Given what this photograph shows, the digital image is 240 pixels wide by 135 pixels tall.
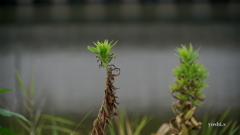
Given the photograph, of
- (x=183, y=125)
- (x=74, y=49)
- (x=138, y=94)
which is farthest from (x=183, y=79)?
(x=74, y=49)

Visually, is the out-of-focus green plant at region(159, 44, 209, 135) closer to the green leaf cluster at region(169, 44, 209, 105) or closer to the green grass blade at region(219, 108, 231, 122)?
the green leaf cluster at region(169, 44, 209, 105)

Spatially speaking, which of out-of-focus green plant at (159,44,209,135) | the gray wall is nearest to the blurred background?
the gray wall

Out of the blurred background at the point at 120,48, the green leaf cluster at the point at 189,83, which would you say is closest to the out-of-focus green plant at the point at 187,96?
the green leaf cluster at the point at 189,83

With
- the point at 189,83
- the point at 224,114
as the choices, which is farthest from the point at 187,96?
the point at 224,114

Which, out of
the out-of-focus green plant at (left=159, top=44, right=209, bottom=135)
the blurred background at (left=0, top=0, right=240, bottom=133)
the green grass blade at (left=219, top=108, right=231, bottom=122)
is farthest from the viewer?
the blurred background at (left=0, top=0, right=240, bottom=133)

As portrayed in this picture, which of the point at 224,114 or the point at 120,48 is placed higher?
the point at 120,48

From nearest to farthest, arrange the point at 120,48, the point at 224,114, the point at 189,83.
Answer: the point at 189,83, the point at 224,114, the point at 120,48

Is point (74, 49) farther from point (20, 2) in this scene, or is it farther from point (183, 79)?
point (183, 79)

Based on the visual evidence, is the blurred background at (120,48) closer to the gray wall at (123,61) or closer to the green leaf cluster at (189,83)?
the gray wall at (123,61)

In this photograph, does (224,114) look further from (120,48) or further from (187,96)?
(187,96)
